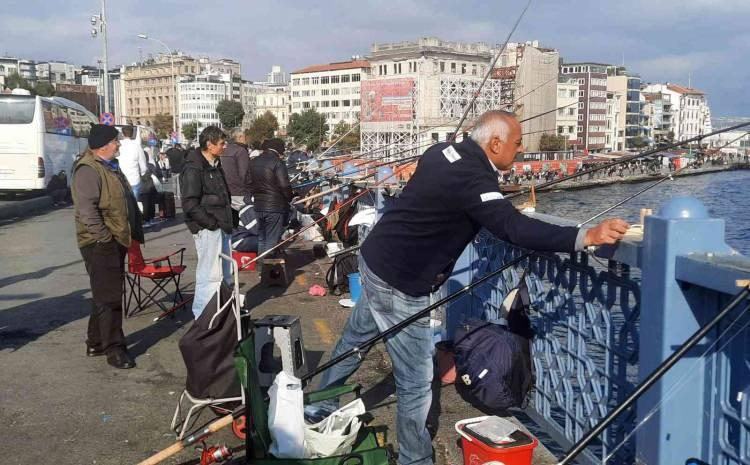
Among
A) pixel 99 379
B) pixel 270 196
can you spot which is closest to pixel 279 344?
pixel 99 379

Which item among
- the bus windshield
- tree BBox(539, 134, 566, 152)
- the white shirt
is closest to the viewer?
the white shirt

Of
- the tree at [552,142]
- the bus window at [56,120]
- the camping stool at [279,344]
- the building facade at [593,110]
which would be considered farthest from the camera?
the building facade at [593,110]

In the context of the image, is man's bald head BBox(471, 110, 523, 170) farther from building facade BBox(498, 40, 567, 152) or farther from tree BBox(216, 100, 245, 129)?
tree BBox(216, 100, 245, 129)

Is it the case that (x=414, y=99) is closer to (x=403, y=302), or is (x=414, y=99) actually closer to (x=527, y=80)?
(x=527, y=80)

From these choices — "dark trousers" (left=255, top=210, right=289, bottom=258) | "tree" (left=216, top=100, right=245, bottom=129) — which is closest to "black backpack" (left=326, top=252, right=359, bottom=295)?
"dark trousers" (left=255, top=210, right=289, bottom=258)

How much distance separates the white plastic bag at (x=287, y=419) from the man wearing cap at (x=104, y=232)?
8.26ft

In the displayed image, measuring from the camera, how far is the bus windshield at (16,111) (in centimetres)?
2145

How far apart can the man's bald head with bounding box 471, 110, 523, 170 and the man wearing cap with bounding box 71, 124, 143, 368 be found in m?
3.35

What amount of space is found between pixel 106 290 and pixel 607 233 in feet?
13.2

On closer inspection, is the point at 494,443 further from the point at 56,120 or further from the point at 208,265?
the point at 56,120

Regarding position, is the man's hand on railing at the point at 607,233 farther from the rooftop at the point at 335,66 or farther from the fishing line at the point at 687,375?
the rooftop at the point at 335,66

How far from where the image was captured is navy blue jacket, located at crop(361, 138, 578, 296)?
3295 millimetres

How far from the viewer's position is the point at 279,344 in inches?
193

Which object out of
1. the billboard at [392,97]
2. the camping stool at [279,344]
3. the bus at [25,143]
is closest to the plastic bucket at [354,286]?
the camping stool at [279,344]
